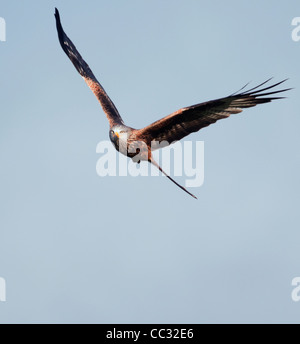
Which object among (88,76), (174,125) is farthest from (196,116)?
(88,76)

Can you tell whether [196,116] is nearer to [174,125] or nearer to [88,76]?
[174,125]

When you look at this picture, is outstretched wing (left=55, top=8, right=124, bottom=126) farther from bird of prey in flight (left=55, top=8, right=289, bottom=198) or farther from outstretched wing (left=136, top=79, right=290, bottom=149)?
outstretched wing (left=136, top=79, right=290, bottom=149)

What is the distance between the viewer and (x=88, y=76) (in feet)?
48.6

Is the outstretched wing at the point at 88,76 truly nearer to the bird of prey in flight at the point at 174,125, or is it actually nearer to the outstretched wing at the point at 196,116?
the bird of prey in flight at the point at 174,125

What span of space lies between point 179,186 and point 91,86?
431cm

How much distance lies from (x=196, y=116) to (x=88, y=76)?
402 centimetres

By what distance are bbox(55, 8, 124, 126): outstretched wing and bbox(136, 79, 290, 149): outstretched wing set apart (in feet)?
4.27

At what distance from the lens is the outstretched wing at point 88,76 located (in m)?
13.6

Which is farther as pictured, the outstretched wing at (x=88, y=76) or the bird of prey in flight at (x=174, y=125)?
the outstretched wing at (x=88, y=76)

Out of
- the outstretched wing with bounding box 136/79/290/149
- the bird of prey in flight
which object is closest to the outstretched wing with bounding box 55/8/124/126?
the bird of prey in flight

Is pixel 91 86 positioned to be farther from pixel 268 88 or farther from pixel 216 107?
pixel 268 88

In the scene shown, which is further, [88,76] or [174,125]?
[88,76]

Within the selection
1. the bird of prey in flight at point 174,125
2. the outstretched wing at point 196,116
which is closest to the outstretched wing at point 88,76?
the bird of prey in flight at point 174,125

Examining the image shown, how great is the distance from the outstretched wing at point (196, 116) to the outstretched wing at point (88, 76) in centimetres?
130
